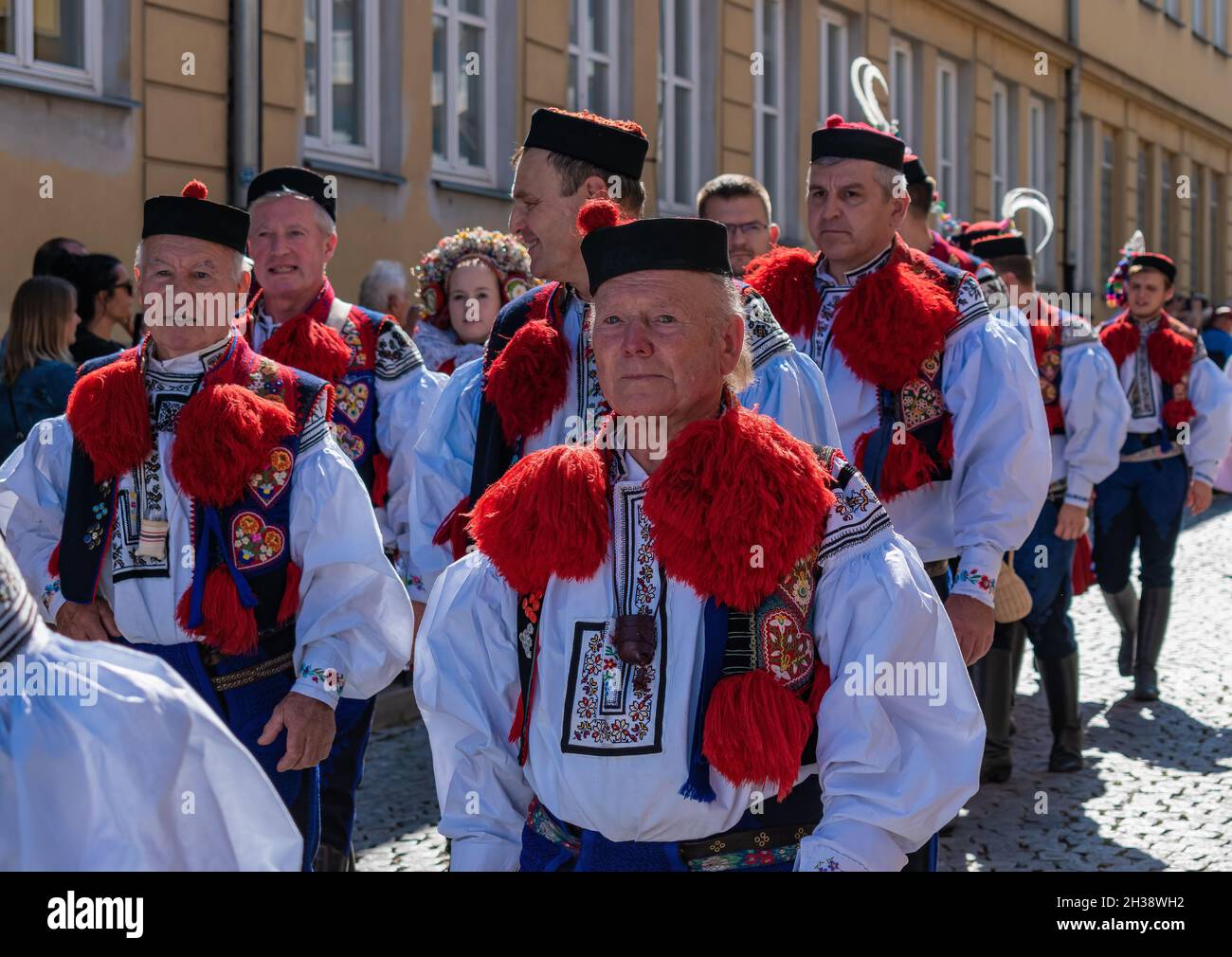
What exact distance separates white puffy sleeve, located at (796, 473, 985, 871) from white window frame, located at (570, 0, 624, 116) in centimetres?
1156

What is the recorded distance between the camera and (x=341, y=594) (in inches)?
149

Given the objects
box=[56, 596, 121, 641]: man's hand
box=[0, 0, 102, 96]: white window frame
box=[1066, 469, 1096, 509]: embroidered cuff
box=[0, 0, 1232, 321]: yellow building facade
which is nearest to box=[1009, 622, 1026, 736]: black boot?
box=[1066, 469, 1096, 509]: embroidered cuff

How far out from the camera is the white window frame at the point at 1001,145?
75.4 ft

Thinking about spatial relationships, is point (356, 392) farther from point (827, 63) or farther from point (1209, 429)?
point (827, 63)

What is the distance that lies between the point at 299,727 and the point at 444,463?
0.89 meters

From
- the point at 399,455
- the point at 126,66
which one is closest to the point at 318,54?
the point at 126,66

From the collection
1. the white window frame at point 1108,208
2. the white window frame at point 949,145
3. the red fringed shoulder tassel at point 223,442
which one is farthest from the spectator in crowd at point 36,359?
the white window frame at point 1108,208

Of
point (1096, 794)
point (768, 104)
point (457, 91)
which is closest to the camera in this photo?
point (1096, 794)

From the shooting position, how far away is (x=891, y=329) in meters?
4.73

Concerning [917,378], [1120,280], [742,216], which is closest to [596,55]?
[1120,280]

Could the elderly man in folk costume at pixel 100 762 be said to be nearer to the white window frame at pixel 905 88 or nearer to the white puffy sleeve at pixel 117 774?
the white puffy sleeve at pixel 117 774

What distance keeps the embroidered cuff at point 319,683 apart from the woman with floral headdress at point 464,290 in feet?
12.7

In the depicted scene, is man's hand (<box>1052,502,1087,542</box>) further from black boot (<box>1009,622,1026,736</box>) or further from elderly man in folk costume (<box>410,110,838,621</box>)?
elderly man in folk costume (<box>410,110,838,621</box>)

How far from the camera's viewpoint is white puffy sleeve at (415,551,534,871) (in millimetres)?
2801
